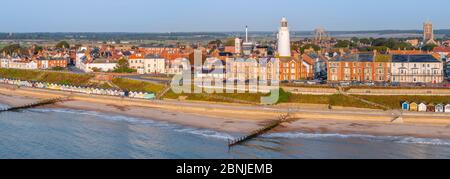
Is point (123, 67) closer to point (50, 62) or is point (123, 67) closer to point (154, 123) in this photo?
point (50, 62)

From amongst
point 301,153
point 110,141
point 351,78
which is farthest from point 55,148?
point 351,78

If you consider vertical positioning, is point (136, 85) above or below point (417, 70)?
below

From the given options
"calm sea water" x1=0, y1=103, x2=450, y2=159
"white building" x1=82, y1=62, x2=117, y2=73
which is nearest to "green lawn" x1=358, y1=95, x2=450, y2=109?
"calm sea water" x1=0, y1=103, x2=450, y2=159

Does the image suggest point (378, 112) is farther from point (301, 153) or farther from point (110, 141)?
point (110, 141)

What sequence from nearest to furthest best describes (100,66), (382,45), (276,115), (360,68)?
(276,115)
(360,68)
(100,66)
(382,45)

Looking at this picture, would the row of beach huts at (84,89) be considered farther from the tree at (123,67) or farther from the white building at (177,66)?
the white building at (177,66)

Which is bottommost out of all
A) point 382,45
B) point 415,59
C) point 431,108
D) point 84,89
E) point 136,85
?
point 431,108

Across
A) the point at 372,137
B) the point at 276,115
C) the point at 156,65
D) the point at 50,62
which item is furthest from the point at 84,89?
the point at 372,137
